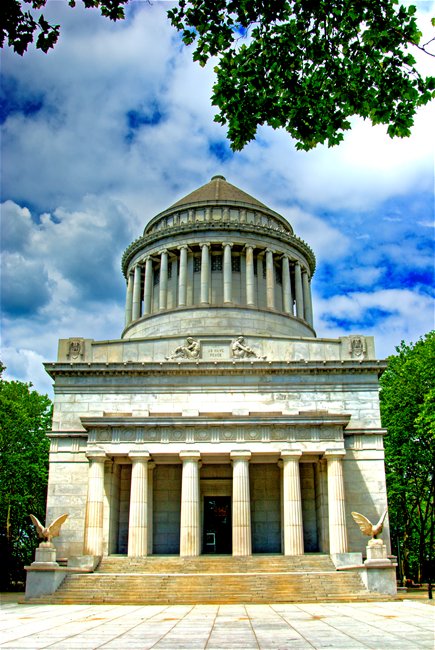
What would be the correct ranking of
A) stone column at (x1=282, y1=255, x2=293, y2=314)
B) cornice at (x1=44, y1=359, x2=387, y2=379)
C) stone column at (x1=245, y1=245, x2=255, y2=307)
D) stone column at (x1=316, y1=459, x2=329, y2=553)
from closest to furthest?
stone column at (x1=316, y1=459, x2=329, y2=553)
cornice at (x1=44, y1=359, x2=387, y2=379)
stone column at (x1=245, y1=245, x2=255, y2=307)
stone column at (x1=282, y1=255, x2=293, y2=314)

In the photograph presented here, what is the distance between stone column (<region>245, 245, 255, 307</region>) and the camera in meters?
46.9

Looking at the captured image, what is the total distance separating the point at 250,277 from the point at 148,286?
27.0ft

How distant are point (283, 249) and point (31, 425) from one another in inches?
921

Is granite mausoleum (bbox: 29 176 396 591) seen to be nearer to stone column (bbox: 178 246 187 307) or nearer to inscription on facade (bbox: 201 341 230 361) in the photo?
inscription on facade (bbox: 201 341 230 361)

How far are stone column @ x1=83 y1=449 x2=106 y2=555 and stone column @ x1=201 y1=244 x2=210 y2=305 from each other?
16.7 metres

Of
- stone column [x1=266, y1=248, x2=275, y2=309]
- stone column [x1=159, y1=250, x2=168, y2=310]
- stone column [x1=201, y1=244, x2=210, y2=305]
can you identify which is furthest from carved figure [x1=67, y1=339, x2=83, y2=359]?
stone column [x1=266, y1=248, x2=275, y2=309]

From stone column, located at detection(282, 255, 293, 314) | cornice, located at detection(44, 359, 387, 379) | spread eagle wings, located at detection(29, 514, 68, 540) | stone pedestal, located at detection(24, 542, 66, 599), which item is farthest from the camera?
stone column, located at detection(282, 255, 293, 314)

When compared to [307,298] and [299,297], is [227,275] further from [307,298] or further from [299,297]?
[307,298]

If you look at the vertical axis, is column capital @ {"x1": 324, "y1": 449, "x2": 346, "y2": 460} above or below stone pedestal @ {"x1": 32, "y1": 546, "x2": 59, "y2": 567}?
above

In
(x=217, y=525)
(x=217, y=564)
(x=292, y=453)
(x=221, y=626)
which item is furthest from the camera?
(x=217, y=525)

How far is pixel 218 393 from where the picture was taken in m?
36.6

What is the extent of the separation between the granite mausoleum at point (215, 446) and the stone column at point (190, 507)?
6cm

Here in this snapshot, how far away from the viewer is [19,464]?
42.7m

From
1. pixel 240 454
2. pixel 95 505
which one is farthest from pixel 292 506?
pixel 95 505
